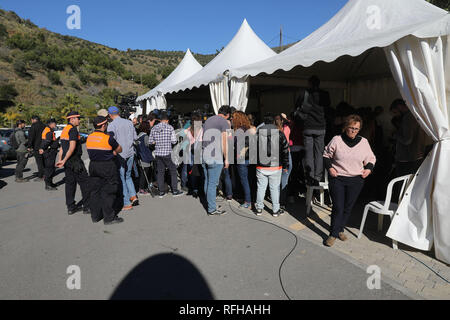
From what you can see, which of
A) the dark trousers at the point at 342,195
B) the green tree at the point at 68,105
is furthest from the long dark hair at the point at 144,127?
the green tree at the point at 68,105

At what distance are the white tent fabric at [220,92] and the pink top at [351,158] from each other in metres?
3.24

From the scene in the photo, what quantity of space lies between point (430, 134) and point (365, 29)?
2.13 metres

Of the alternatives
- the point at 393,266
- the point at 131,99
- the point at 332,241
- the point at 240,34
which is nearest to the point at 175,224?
the point at 332,241

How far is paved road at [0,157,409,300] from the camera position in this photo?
109 inches

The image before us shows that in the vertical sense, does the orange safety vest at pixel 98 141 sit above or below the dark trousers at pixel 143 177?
above

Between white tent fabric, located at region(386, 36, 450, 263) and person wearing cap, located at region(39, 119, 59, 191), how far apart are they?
25.0 ft

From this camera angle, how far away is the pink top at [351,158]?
350 cm

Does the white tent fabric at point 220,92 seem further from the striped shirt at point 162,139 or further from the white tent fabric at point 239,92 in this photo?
the striped shirt at point 162,139

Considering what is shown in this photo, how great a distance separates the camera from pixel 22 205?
19.7 feet

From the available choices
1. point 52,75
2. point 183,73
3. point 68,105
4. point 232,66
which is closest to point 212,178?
point 232,66

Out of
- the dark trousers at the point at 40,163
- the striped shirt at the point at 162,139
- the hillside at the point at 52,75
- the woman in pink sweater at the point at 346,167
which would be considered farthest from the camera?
the hillside at the point at 52,75

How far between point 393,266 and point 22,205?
276 inches

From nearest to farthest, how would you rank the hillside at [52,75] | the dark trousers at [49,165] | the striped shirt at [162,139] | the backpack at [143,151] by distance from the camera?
the striped shirt at [162,139], the backpack at [143,151], the dark trousers at [49,165], the hillside at [52,75]

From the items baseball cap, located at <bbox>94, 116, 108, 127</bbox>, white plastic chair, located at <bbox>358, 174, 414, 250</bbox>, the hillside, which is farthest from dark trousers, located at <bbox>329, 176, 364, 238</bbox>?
the hillside
